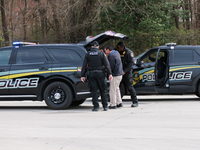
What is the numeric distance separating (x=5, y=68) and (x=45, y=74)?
1184 millimetres

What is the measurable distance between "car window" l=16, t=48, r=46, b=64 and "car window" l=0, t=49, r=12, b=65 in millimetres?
290

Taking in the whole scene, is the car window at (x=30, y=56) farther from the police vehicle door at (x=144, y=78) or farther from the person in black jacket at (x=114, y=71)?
the police vehicle door at (x=144, y=78)

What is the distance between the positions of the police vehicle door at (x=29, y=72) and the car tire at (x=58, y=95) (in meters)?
0.33

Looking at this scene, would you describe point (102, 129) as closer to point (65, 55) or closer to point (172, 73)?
point (65, 55)

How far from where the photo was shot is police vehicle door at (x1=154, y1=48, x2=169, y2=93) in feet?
36.6

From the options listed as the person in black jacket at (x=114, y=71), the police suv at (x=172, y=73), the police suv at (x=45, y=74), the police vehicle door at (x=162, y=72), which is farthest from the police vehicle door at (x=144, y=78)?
the police suv at (x=45, y=74)

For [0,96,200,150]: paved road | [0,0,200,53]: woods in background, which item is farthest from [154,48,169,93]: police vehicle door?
[0,0,200,53]: woods in background

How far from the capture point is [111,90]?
31.5 feet

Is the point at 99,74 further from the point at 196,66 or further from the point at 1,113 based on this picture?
the point at 196,66

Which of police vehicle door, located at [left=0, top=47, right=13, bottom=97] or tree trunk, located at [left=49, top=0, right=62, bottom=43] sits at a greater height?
tree trunk, located at [left=49, top=0, right=62, bottom=43]

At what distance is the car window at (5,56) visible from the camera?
385 inches

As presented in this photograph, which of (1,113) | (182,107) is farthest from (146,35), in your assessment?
(1,113)

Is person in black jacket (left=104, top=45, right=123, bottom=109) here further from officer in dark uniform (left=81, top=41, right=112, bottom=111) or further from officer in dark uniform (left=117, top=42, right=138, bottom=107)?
officer in dark uniform (left=81, top=41, right=112, bottom=111)

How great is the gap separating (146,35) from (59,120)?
12818 millimetres
